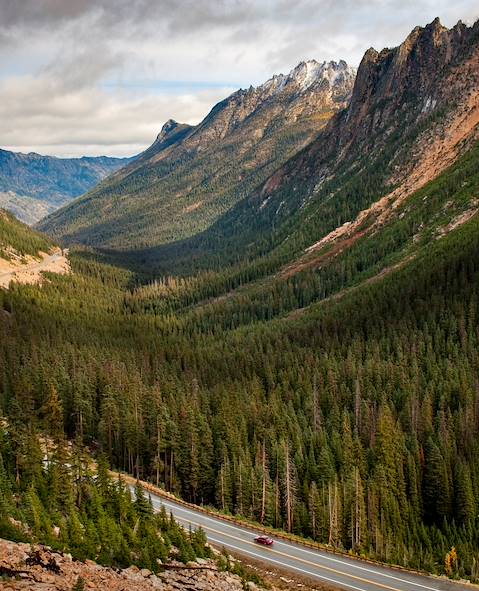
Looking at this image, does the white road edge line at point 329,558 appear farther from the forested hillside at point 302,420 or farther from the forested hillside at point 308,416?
the forested hillside at point 308,416

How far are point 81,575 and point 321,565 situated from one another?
95.3ft

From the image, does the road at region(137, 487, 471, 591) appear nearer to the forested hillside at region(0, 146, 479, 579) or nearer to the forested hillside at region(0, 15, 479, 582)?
the forested hillside at region(0, 15, 479, 582)

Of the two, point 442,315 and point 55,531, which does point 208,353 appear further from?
point 55,531

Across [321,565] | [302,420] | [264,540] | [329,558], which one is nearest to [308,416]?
[302,420]

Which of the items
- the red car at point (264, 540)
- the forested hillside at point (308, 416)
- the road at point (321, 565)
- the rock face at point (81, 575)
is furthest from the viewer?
the forested hillside at point (308, 416)

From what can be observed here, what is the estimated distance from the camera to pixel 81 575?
136 feet

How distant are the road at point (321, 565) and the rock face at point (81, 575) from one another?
40.9 feet

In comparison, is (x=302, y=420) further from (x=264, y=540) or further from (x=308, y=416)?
(x=264, y=540)

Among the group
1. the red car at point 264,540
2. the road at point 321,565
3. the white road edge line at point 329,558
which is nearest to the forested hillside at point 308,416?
the road at point 321,565

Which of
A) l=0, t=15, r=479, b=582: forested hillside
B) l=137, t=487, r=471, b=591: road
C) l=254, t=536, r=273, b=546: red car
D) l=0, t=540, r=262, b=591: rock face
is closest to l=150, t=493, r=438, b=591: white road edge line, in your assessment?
l=137, t=487, r=471, b=591: road

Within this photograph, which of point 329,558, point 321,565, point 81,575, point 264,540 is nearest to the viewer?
point 81,575

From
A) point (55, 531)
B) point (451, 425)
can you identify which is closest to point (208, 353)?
point (451, 425)

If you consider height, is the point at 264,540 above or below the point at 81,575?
below

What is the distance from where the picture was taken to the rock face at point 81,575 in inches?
1501
